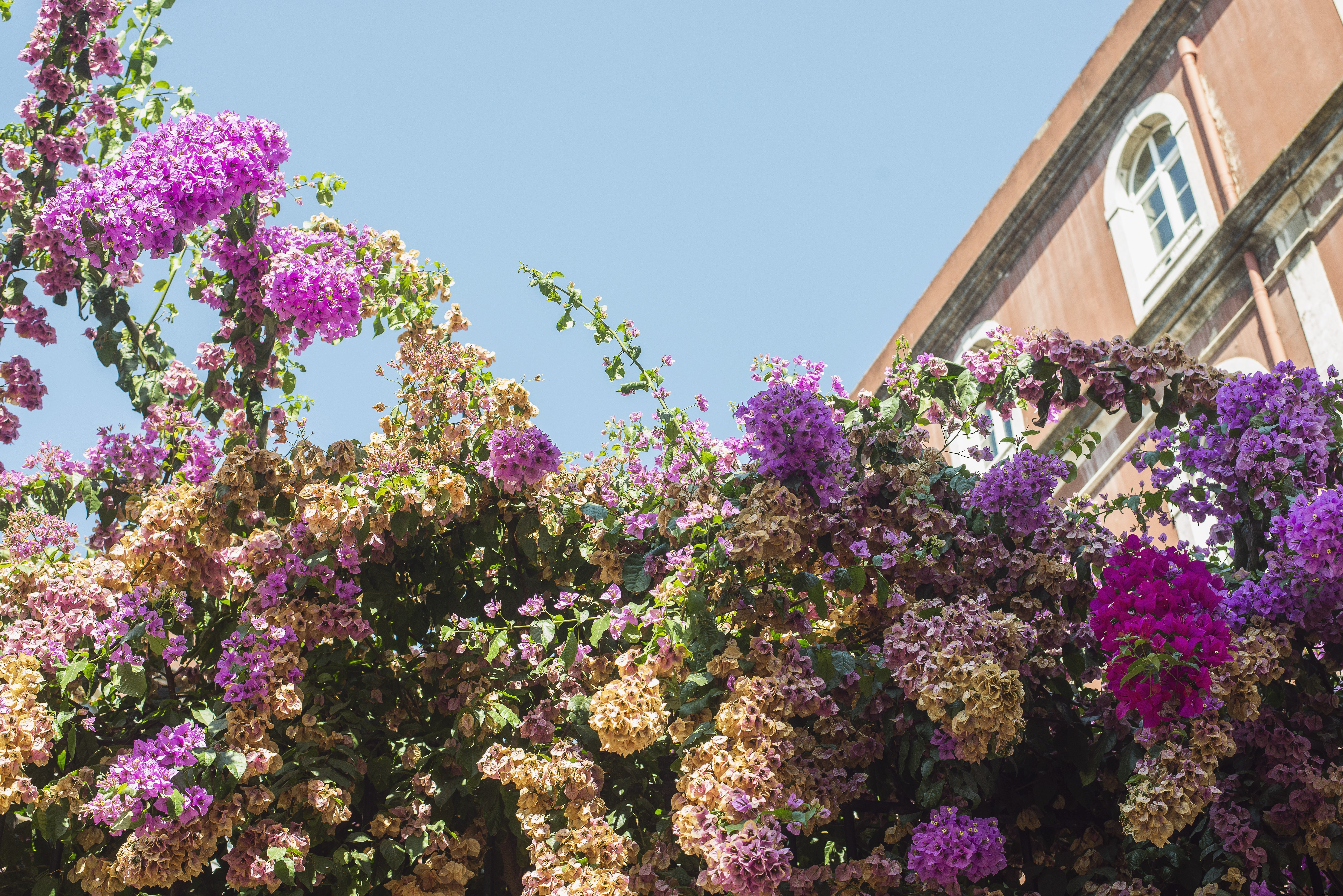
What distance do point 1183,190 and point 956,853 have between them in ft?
32.7

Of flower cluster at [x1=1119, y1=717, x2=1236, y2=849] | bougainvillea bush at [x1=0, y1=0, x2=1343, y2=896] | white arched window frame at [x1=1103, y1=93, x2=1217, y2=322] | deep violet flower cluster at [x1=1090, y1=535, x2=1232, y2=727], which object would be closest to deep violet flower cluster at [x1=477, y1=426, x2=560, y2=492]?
bougainvillea bush at [x1=0, y1=0, x2=1343, y2=896]

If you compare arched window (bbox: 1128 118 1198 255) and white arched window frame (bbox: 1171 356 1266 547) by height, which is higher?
arched window (bbox: 1128 118 1198 255)

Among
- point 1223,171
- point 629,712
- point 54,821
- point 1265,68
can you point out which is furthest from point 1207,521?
point 54,821

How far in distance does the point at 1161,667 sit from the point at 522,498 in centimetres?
203

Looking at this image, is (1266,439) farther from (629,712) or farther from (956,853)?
(629,712)

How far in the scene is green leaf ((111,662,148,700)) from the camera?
350 centimetres

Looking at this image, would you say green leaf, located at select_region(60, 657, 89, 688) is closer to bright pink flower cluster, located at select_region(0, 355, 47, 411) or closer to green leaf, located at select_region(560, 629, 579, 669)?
green leaf, located at select_region(560, 629, 579, 669)

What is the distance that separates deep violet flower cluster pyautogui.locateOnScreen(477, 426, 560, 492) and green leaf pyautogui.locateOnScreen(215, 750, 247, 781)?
1.10 metres

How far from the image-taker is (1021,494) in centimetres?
370

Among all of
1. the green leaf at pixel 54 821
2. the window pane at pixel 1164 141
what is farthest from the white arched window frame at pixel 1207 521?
the green leaf at pixel 54 821

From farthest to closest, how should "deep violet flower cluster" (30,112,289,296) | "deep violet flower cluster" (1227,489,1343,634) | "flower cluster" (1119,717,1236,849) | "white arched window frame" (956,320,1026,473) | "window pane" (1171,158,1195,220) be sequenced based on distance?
A: "white arched window frame" (956,320,1026,473) < "window pane" (1171,158,1195,220) < "deep violet flower cluster" (30,112,289,296) < "deep violet flower cluster" (1227,489,1343,634) < "flower cluster" (1119,717,1236,849)

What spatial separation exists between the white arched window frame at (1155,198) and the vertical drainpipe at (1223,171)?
0.20 metres

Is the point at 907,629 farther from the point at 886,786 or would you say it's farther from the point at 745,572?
the point at 886,786

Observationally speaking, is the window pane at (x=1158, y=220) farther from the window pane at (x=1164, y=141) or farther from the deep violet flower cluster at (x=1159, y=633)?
the deep violet flower cluster at (x=1159, y=633)
